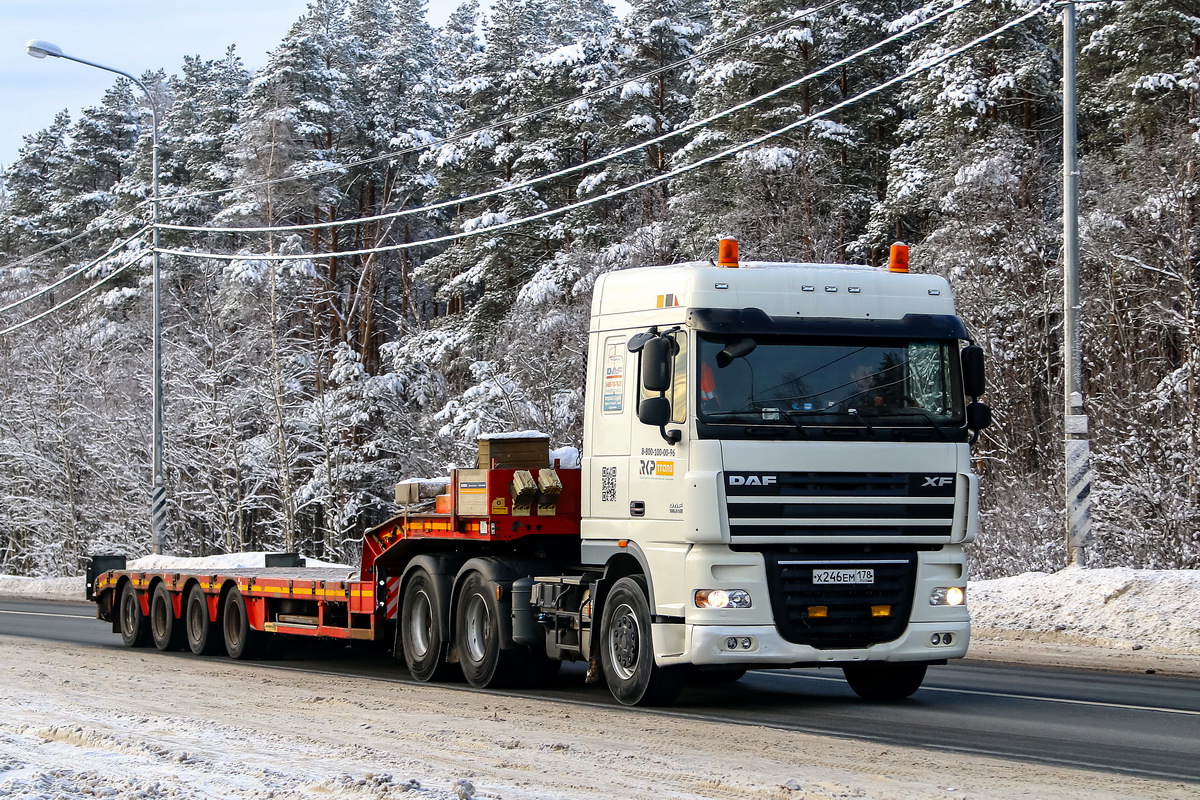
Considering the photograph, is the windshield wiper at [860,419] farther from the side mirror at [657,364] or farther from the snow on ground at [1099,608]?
the snow on ground at [1099,608]

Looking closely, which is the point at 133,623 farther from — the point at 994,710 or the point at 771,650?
the point at 994,710

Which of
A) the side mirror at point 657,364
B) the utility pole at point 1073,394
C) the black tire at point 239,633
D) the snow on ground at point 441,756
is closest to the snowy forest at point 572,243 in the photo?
the utility pole at point 1073,394


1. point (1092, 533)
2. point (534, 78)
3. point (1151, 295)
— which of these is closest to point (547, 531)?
point (1092, 533)

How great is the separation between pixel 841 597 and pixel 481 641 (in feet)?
12.4

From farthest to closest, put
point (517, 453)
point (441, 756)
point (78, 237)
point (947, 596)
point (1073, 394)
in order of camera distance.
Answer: point (78, 237), point (1073, 394), point (517, 453), point (947, 596), point (441, 756)

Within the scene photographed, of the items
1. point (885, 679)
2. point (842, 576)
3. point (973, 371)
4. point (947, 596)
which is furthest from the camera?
point (885, 679)

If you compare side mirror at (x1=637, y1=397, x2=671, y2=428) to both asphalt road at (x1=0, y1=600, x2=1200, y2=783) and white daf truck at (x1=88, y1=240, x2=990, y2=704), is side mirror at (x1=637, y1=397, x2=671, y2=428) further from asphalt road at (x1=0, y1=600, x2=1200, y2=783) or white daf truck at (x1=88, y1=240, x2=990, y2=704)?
asphalt road at (x1=0, y1=600, x2=1200, y2=783)

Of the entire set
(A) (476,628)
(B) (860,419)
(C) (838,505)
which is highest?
(B) (860,419)

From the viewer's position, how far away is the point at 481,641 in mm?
13484

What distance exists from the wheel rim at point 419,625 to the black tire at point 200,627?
4286 millimetres

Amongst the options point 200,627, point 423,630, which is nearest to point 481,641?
point 423,630

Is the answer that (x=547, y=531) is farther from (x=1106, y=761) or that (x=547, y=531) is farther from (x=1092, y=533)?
(x=1092, y=533)

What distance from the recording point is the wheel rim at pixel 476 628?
13.4m

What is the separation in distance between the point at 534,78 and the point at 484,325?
961 cm
